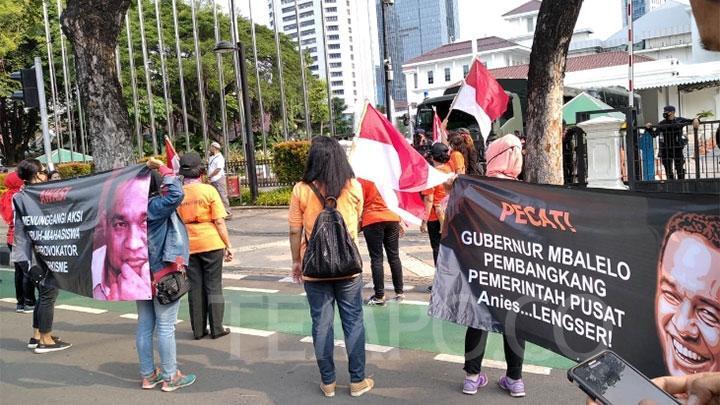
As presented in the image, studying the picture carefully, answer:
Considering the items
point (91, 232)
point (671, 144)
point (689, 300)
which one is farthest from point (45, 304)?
point (671, 144)

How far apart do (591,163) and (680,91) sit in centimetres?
2793

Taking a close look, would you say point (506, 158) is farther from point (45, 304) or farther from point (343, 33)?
point (343, 33)

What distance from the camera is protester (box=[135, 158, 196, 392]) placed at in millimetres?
4922

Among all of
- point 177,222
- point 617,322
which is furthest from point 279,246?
point 617,322

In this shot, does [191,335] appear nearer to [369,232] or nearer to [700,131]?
[369,232]

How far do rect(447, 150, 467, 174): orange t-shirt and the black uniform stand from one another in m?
5.38

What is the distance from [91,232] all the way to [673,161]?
910cm

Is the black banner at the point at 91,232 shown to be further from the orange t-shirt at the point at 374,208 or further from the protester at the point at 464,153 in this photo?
the protester at the point at 464,153

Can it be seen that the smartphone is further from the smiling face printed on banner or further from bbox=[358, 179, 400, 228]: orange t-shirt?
bbox=[358, 179, 400, 228]: orange t-shirt

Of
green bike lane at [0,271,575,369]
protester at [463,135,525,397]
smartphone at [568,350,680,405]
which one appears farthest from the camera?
green bike lane at [0,271,575,369]

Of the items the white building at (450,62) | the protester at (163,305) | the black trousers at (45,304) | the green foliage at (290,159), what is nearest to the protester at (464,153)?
the protester at (163,305)

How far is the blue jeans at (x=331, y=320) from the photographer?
4.58 meters

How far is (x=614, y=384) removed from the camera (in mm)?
1585

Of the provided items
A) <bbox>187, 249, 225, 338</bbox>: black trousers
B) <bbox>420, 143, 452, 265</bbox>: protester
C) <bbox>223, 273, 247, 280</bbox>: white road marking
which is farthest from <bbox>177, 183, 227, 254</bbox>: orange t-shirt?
<bbox>223, 273, 247, 280</bbox>: white road marking
